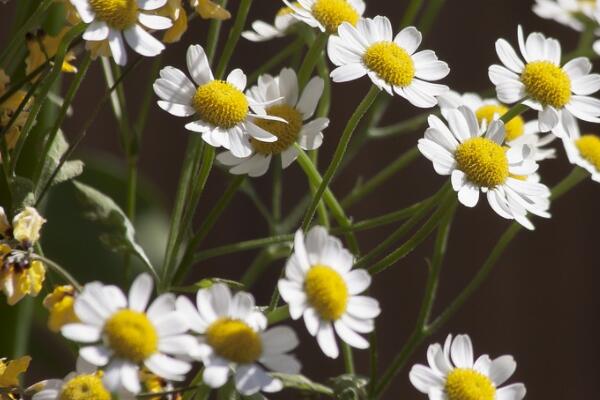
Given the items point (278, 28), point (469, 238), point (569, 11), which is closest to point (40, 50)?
point (278, 28)

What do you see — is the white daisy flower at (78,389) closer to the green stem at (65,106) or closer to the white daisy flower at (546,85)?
the green stem at (65,106)

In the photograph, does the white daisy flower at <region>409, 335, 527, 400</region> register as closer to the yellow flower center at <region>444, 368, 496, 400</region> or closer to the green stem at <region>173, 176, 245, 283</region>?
the yellow flower center at <region>444, 368, 496, 400</region>

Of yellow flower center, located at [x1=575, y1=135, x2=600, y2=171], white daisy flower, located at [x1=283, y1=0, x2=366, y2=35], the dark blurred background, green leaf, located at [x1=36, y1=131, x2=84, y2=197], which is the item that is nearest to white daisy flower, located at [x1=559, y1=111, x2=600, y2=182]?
yellow flower center, located at [x1=575, y1=135, x2=600, y2=171]

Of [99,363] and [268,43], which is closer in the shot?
[99,363]

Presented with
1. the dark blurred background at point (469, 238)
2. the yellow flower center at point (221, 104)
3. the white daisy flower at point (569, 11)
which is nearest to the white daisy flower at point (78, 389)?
the yellow flower center at point (221, 104)

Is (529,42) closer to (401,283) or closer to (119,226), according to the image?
(119,226)

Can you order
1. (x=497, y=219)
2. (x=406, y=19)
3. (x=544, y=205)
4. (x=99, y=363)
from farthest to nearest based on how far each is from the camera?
(x=497, y=219) < (x=406, y=19) < (x=544, y=205) < (x=99, y=363)

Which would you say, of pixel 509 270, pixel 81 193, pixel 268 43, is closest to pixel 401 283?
pixel 509 270
